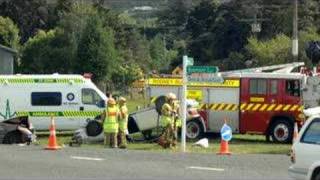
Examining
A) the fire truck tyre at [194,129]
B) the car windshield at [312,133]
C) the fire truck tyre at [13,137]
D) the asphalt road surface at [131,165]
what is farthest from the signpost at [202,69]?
the car windshield at [312,133]

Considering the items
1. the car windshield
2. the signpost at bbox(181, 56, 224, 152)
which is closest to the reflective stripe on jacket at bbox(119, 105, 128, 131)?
the signpost at bbox(181, 56, 224, 152)

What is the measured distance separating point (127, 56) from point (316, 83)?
77770mm

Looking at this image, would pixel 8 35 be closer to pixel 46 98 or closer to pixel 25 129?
pixel 46 98

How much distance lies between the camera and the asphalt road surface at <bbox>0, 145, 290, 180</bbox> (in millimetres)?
16547

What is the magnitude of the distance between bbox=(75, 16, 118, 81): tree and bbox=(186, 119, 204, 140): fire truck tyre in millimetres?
49205

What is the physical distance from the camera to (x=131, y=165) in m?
18.4

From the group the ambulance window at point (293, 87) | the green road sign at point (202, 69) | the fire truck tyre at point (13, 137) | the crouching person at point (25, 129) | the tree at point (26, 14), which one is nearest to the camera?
the green road sign at point (202, 69)

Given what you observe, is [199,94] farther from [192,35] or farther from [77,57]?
[192,35]

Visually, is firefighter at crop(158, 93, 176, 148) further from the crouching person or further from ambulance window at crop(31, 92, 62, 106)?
ambulance window at crop(31, 92, 62, 106)

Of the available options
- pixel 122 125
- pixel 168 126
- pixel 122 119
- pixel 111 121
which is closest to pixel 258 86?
pixel 168 126

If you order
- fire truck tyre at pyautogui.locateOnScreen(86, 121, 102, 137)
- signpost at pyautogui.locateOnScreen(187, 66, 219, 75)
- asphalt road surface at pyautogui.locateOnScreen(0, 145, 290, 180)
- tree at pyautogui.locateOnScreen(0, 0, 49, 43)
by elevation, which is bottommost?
asphalt road surface at pyautogui.locateOnScreen(0, 145, 290, 180)

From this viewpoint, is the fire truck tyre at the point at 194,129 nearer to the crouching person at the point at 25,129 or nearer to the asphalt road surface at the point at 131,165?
the crouching person at the point at 25,129

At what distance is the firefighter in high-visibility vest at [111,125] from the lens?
82.7 feet

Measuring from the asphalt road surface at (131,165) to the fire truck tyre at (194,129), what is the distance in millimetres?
8921
